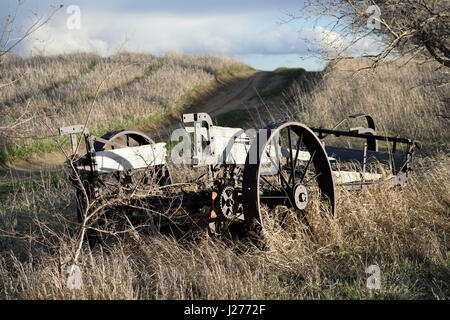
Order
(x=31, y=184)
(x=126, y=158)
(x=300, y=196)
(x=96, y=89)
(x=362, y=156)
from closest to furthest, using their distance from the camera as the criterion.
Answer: (x=300, y=196) < (x=126, y=158) < (x=362, y=156) < (x=31, y=184) < (x=96, y=89)

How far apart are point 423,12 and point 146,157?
19.6 ft

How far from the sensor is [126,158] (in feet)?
17.3

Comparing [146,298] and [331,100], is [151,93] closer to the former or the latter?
[331,100]

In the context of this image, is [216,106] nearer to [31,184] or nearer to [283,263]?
[31,184]

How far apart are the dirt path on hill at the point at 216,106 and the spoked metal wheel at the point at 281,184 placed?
19.6 ft

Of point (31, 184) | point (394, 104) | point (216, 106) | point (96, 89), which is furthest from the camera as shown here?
point (216, 106)

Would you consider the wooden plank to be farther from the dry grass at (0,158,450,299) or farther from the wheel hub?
the wheel hub

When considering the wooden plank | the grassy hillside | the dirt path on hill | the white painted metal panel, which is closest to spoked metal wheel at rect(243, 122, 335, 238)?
the white painted metal panel

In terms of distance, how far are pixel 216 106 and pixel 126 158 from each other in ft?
43.9

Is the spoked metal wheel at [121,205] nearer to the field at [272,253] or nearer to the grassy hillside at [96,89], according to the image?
the field at [272,253]

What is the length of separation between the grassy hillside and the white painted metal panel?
6.94 m

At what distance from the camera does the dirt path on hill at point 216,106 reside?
446 inches

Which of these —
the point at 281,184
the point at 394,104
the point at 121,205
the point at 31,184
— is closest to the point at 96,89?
the point at 31,184

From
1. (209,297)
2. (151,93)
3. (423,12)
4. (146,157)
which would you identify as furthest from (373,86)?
(209,297)
